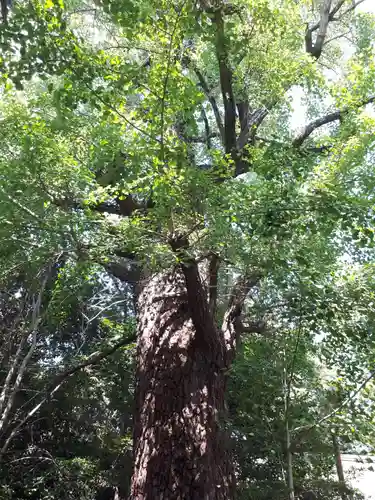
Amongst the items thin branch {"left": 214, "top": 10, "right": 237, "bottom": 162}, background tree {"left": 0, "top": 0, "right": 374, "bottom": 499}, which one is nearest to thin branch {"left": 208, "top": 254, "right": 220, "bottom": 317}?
background tree {"left": 0, "top": 0, "right": 374, "bottom": 499}

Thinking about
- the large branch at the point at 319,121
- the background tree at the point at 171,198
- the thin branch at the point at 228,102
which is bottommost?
the background tree at the point at 171,198

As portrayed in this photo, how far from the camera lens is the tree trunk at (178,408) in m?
3.06

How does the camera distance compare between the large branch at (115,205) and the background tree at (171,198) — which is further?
the large branch at (115,205)

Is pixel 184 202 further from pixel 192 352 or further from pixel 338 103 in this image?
pixel 338 103

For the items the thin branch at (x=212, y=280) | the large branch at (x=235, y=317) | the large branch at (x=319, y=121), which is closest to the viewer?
the thin branch at (x=212, y=280)

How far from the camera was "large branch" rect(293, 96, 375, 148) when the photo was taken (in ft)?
16.8

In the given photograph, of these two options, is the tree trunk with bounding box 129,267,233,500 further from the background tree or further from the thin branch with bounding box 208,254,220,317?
the thin branch with bounding box 208,254,220,317

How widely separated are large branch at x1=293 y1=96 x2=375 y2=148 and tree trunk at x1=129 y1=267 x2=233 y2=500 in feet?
8.15

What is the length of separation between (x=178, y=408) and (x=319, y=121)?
417 cm

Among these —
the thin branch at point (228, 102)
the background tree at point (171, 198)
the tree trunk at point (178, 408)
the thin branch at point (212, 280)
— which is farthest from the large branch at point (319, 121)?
the tree trunk at point (178, 408)

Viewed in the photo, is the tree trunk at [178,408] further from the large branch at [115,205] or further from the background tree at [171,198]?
the large branch at [115,205]

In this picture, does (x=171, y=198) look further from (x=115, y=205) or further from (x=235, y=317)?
(x=115, y=205)

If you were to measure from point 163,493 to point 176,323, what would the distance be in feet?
4.48

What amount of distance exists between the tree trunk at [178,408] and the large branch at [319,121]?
97.8 inches
